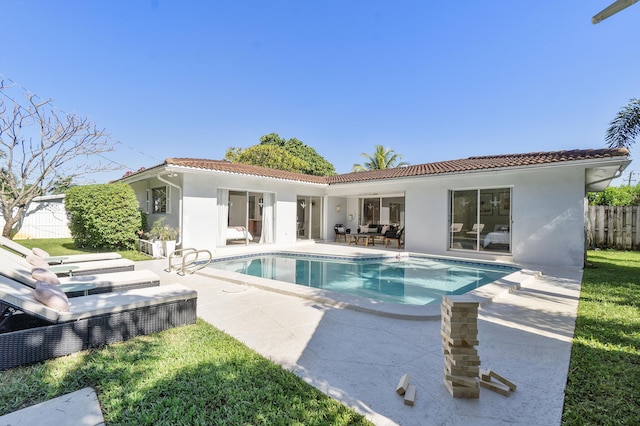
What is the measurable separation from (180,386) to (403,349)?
2645 millimetres

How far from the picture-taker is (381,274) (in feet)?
34.0

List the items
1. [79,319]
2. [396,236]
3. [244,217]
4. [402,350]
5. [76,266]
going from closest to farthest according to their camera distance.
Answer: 1. [79,319]
2. [402,350]
3. [76,266]
4. [244,217]
5. [396,236]

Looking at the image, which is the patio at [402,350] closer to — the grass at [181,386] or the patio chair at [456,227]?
the grass at [181,386]

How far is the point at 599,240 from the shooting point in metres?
16.0

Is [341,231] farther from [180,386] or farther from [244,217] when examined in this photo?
[180,386]

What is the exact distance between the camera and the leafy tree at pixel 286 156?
33594mm

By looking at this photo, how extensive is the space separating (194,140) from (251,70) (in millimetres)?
13269

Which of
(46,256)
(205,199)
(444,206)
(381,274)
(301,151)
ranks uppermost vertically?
(301,151)

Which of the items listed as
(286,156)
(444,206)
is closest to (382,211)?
(444,206)

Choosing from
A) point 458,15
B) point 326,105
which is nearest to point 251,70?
point 326,105

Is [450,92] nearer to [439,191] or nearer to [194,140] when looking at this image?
[439,191]

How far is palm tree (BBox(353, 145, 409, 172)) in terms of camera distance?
34.8 metres

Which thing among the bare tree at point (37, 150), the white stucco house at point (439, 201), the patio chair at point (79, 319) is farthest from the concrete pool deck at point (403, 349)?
the bare tree at point (37, 150)

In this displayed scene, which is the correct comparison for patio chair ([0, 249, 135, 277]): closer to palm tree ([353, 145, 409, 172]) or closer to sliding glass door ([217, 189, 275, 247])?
sliding glass door ([217, 189, 275, 247])
